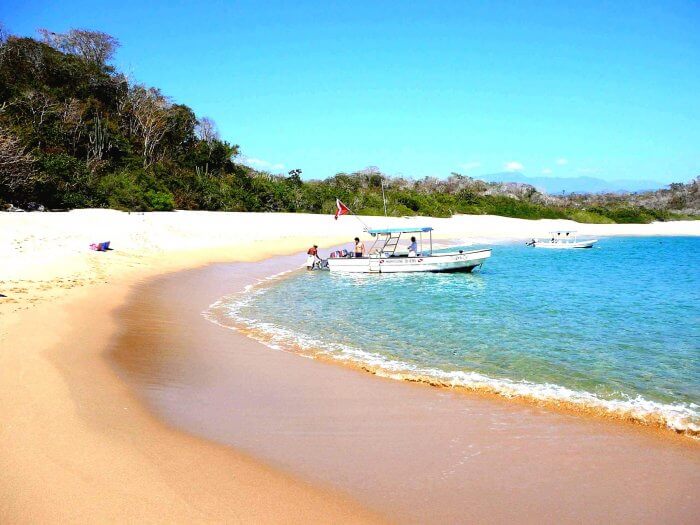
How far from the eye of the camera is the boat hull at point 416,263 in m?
22.2

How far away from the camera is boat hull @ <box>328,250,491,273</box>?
22.2m

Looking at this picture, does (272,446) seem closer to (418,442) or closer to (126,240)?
(418,442)

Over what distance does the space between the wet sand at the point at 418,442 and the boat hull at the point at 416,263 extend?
44.2 ft

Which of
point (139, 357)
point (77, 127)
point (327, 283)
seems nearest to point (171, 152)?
point (77, 127)

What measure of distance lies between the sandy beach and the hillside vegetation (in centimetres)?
2086

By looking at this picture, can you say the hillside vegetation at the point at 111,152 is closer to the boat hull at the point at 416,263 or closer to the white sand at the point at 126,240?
the white sand at the point at 126,240

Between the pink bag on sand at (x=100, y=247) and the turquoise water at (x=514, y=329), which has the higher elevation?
the pink bag on sand at (x=100, y=247)

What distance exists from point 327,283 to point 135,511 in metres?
15.6

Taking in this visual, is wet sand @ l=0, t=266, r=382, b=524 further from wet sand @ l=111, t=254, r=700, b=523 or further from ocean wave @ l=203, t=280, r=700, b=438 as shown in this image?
ocean wave @ l=203, t=280, r=700, b=438

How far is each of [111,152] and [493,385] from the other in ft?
125

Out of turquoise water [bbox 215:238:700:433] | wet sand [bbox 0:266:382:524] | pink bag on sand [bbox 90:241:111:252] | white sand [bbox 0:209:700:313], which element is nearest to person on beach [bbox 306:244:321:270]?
turquoise water [bbox 215:238:700:433]

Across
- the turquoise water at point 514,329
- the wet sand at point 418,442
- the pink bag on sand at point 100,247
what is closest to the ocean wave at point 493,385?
the turquoise water at point 514,329

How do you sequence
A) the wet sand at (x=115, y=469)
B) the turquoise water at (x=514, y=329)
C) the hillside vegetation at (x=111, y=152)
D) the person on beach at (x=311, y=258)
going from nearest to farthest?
the wet sand at (x=115, y=469) < the turquoise water at (x=514, y=329) < the person on beach at (x=311, y=258) < the hillside vegetation at (x=111, y=152)

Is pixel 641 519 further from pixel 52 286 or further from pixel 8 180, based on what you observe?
pixel 8 180
